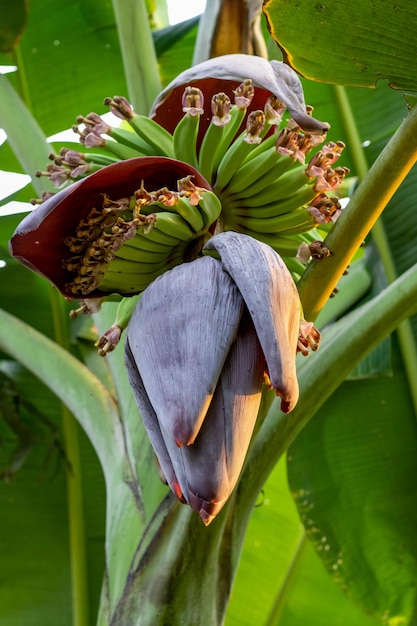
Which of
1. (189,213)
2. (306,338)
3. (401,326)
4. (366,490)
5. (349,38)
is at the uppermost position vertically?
(349,38)

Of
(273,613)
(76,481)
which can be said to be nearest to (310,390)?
(76,481)

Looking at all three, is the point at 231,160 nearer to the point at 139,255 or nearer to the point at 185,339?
the point at 139,255

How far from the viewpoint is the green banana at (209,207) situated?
0.72 metres

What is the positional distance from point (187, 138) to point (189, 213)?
0.10 m

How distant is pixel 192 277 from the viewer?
25.2 inches

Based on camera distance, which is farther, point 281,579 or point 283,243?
point 281,579

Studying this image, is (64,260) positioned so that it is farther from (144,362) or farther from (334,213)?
(334,213)

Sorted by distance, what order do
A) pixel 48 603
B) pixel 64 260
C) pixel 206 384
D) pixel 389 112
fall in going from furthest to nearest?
pixel 389 112 → pixel 48 603 → pixel 64 260 → pixel 206 384

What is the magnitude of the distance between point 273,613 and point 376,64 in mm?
1179

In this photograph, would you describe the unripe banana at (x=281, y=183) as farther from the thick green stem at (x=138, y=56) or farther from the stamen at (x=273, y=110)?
the thick green stem at (x=138, y=56)

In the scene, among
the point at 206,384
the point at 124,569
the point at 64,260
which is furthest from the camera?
the point at 124,569

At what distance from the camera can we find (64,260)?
0.73m

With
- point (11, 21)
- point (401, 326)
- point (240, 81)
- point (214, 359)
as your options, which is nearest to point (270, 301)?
point (214, 359)

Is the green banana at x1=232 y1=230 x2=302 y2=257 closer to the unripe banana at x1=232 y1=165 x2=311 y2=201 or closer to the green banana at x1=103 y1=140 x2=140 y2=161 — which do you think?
the unripe banana at x1=232 y1=165 x2=311 y2=201
